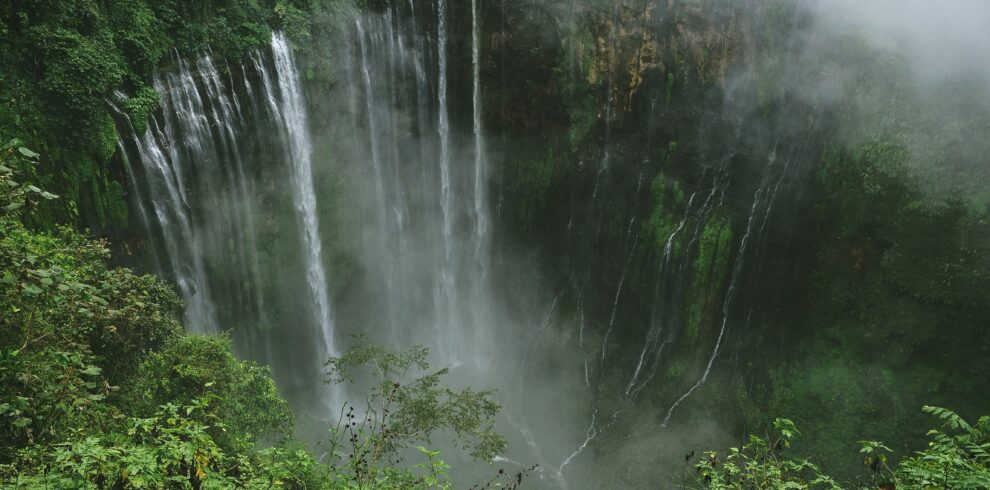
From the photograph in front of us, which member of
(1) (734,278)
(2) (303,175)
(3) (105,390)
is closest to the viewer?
(3) (105,390)

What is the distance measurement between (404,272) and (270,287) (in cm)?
360

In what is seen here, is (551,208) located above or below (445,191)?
below

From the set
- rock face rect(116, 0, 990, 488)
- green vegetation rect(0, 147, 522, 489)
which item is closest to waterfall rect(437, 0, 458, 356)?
rock face rect(116, 0, 990, 488)

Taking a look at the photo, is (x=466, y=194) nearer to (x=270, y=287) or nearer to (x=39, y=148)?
(x=270, y=287)

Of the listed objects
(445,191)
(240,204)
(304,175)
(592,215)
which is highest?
(304,175)

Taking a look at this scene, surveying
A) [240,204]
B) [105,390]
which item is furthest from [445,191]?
[105,390]

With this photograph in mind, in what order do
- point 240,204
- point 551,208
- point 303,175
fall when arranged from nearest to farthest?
point 240,204
point 303,175
point 551,208

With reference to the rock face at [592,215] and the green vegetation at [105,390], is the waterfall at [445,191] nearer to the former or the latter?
the rock face at [592,215]

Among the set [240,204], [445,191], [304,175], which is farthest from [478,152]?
[240,204]

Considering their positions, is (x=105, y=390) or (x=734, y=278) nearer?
(x=105, y=390)

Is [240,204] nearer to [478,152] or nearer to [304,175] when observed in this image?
[304,175]

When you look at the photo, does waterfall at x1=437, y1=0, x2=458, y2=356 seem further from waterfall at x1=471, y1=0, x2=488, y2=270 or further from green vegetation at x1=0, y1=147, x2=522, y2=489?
green vegetation at x1=0, y1=147, x2=522, y2=489

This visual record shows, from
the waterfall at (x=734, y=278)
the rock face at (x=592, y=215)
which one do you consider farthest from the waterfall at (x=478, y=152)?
the waterfall at (x=734, y=278)

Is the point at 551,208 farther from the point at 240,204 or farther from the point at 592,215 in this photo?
the point at 240,204
